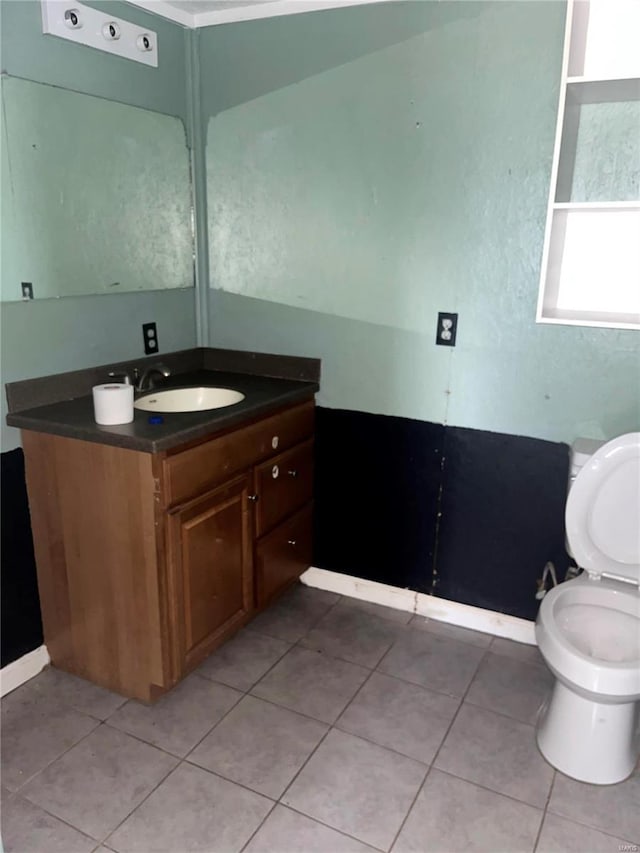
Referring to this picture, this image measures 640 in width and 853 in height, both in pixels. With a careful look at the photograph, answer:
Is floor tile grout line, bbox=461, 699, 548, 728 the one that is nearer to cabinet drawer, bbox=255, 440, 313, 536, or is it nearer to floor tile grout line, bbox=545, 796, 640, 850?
floor tile grout line, bbox=545, 796, 640, 850

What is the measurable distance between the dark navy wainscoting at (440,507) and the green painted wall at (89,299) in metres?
0.73

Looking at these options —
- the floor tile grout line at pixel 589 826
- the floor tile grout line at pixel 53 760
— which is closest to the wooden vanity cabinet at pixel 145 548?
the floor tile grout line at pixel 53 760

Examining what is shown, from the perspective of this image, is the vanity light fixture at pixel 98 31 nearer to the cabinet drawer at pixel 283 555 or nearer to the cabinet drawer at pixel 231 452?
the cabinet drawer at pixel 231 452

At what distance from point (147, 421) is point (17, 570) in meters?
0.63

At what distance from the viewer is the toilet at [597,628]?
1654mm

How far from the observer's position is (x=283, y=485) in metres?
2.32

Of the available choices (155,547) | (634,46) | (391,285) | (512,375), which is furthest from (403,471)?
(634,46)

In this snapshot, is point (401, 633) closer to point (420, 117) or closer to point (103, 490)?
point (103, 490)

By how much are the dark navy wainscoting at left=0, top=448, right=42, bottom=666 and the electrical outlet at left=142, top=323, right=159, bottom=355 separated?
64cm

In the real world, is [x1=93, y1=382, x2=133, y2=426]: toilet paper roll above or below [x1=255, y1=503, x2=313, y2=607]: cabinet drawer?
above

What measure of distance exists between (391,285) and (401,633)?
1252mm

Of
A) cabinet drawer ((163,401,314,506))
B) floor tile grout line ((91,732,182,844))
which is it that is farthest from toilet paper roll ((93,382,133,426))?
floor tile grout line ((91,732,182,844))

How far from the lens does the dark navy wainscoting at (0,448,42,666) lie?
1.90 m

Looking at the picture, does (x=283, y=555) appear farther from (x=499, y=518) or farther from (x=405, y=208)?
(x=405, y=208)
